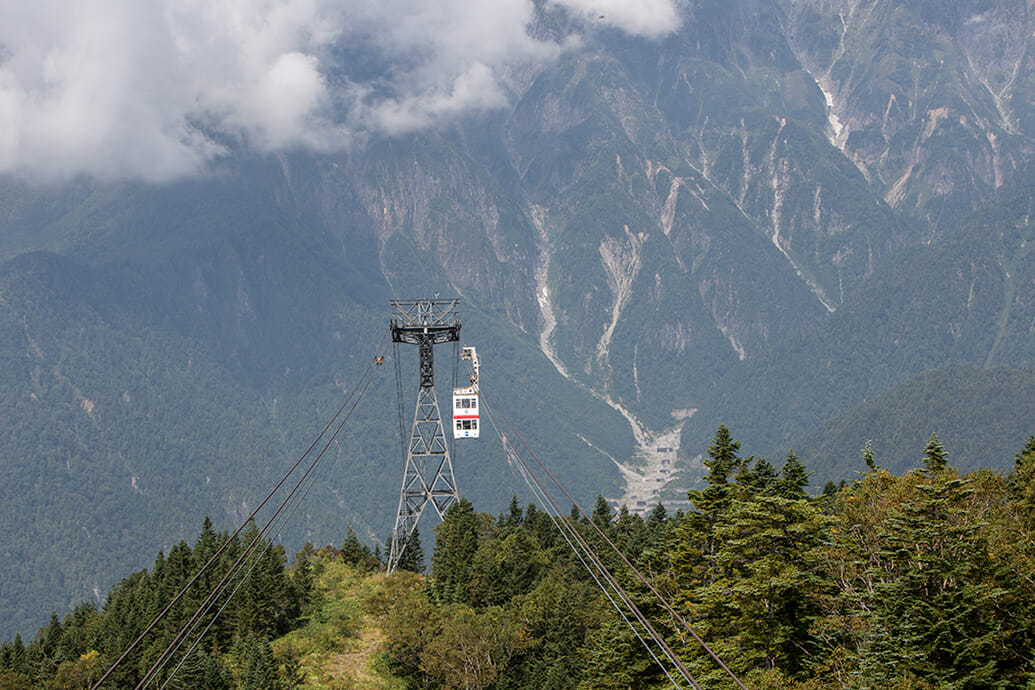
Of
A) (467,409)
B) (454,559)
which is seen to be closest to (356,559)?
(454,559)

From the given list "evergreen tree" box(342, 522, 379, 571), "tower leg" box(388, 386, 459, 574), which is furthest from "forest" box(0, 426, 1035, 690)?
"evergreen tree" box(342, 522, 379, 571)

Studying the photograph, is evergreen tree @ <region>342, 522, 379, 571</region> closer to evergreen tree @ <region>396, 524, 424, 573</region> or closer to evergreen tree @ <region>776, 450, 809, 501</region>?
evergreen tree @ <region>396, 524, 424, 573</region>

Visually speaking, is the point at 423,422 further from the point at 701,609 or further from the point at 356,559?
the point at 356,559

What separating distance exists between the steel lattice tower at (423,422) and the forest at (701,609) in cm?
415

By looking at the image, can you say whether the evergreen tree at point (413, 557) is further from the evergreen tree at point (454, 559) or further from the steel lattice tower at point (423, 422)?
the steel lattice tower at point (423, 422)

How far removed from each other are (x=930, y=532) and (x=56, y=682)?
55.5 m

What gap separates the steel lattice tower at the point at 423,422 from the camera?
185 feet

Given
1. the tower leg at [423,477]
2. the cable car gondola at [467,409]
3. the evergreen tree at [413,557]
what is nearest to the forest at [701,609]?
the tower leg at [423,477]

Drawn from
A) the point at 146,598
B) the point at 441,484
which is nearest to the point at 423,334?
the point at 441,484

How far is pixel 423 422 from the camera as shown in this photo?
58.9 meters

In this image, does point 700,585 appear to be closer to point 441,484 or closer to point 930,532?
point 930,532

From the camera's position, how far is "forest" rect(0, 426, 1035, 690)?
105 feet

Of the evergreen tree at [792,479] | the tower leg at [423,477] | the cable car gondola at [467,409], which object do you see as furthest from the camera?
the tower leg at [423,477]

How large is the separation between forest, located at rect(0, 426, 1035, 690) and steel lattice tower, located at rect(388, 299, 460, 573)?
4.15 meters
